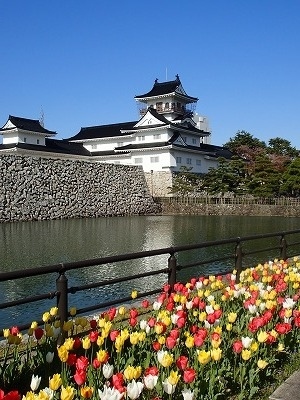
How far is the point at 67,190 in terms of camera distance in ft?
110

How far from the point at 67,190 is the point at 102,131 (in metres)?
21.0

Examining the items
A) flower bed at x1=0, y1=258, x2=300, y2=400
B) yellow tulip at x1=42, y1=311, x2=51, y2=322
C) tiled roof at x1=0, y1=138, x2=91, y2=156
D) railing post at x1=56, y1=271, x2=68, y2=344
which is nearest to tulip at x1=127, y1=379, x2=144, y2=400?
flower bed at x1=0, y1=258, x2=300, y2=400

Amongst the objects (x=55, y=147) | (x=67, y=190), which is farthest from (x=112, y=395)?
(x=55, y=147)

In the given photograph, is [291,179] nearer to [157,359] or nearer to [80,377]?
[157,359]

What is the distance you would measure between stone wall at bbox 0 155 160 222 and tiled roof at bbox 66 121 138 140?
1098cm

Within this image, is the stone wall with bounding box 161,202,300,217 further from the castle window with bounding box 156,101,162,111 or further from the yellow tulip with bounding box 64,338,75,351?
the yellow tulip with bounding box 64,338,75,351

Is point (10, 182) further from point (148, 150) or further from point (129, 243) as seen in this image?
point (148, 150)

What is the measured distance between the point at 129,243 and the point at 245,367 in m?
14.1

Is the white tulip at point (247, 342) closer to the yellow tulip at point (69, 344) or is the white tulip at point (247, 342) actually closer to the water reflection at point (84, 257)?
the yellow tulip at point (69, 344)

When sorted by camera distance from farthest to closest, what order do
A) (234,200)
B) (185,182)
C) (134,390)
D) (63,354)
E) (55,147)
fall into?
1. (55,147)
2. (185,182)
3. (234,200)
4. (63,354)
5. (134,390)

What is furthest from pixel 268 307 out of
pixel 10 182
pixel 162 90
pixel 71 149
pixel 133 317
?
pixel 162 90

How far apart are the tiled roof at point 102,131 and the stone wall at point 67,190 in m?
11.0

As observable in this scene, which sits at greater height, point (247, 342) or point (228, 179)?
point (228, 179)

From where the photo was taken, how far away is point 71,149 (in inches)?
1916
